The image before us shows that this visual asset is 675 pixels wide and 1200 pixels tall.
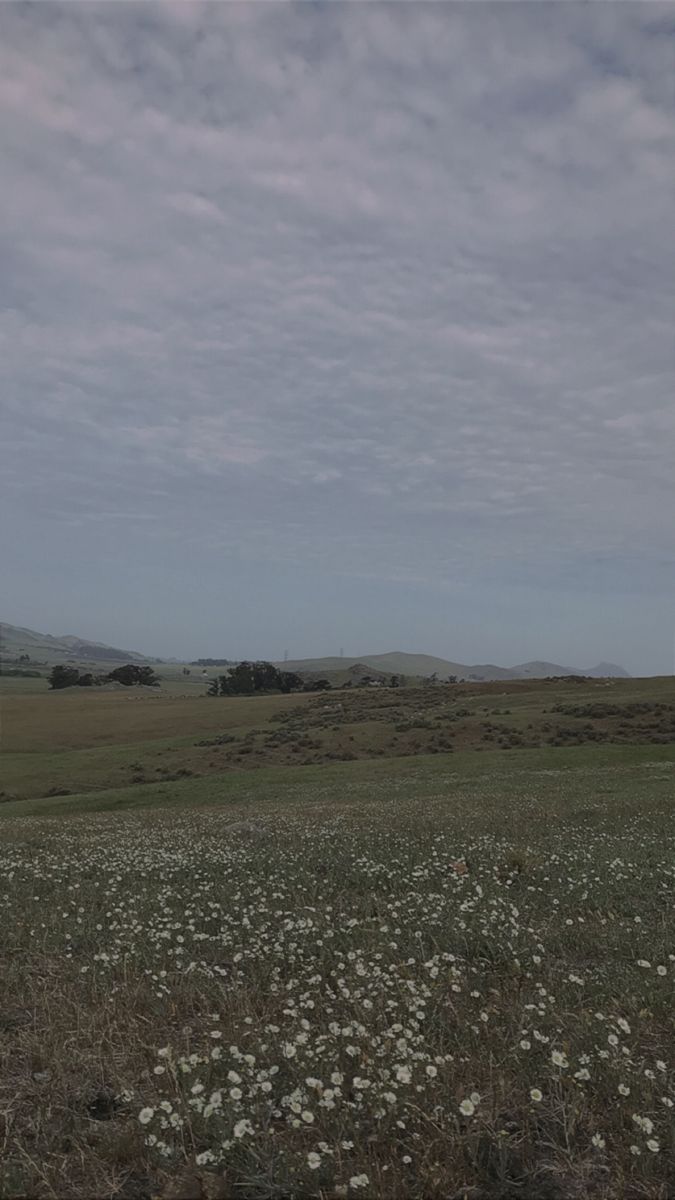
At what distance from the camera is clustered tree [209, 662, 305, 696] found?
509 feet

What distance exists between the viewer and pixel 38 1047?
603 cm

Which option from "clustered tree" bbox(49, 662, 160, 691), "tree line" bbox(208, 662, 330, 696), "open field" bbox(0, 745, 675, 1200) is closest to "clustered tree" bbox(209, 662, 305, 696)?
"tree line" bbox(208, 662, 330, 696)

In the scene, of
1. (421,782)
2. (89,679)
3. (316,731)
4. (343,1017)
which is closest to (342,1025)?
(343,1017)

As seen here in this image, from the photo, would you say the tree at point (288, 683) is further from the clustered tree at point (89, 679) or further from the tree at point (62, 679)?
the tree at point (62, 679)

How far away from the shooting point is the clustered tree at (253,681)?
15500 centimetres

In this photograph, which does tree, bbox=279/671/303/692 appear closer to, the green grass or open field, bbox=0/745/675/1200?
the green grass

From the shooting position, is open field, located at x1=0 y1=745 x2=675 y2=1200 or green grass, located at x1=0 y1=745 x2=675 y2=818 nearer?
open field, located at x1=0 y1=745 x2=675 y2=1200

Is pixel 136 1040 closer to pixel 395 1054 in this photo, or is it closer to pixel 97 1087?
pixel 97 1087

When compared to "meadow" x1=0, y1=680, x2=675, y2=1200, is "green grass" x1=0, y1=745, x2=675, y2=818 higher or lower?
lower

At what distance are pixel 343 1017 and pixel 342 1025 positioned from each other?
0.18 m

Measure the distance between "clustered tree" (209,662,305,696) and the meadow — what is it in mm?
138515

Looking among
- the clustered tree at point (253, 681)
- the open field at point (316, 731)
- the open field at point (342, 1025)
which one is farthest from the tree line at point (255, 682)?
the open field at point (342, 1025)

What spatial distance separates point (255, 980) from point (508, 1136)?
3.24m

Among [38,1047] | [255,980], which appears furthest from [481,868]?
[38,1047]
